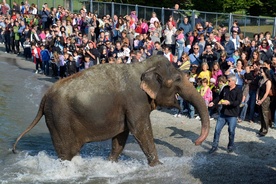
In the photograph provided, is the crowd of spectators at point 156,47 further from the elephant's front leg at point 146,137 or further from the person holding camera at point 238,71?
the elephant's front leg at point 146,137

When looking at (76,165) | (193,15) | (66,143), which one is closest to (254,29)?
(193,15)

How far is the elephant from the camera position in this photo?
11.5 meters

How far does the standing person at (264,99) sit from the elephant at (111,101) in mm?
3404

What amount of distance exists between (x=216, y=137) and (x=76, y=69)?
10113mm

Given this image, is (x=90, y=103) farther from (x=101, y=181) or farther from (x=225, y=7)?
(x=225, y=7)

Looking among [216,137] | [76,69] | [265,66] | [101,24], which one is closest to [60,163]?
[216,137]

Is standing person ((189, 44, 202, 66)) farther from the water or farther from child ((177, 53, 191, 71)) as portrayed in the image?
the water

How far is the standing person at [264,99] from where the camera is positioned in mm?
14727

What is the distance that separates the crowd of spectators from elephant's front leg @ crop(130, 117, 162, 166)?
3.01 meters

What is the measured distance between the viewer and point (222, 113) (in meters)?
13.3

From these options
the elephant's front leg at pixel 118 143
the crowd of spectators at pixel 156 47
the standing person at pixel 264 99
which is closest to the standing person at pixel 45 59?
the crowd of spectators at pixel 156 47

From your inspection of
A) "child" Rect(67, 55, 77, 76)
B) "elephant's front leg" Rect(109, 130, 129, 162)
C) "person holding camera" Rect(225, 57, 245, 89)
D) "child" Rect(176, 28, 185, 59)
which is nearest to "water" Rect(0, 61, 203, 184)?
"elephant's front leg" Rect(109, 130, 129, 162)

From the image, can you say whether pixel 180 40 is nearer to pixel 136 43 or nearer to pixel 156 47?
pixel 156 47

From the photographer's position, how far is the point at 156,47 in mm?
20516
